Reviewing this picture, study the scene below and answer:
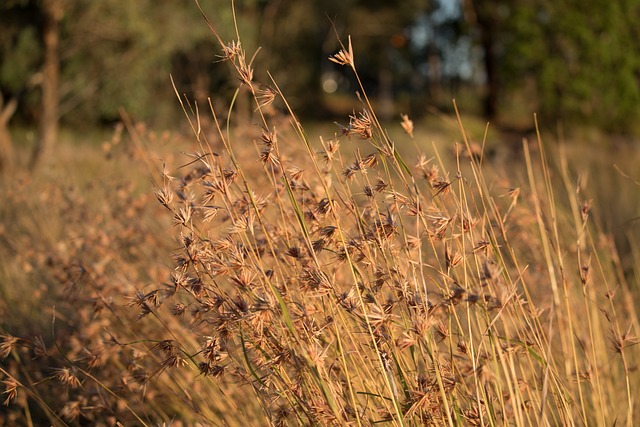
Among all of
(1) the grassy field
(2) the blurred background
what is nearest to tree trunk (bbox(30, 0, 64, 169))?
(2) the blurred background

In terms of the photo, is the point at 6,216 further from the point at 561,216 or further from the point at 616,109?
the point at 616,109

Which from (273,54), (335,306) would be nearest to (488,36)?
(273,54)

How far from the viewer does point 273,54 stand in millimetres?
24781

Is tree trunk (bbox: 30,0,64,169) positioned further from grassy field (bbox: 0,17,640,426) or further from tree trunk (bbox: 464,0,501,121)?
tree trunk (bbox: 464,0,501,121)

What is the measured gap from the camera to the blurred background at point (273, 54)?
10.9 metres

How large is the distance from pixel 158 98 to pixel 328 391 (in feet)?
59.3

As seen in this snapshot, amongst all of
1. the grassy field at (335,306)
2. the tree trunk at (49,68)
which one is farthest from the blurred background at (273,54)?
the grassy field at (335,306)

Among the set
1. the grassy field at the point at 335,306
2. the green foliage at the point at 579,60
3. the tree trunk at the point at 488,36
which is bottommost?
the tree trunk at the point at 488,36

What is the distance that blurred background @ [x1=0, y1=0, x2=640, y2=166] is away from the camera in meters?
10.9

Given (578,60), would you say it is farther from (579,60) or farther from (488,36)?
(488,36)

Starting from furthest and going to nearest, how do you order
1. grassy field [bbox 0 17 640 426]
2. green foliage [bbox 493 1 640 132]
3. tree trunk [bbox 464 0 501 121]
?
tree trunk [bbox 464 0 501 121] → green foliage [bbox 493 1 640 132] → grassy field [bbox 0 17 640 426]

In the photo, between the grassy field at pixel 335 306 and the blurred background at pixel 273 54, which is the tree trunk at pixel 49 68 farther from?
the grassy field at pixel 335 306

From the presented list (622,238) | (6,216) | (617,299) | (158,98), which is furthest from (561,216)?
(158,98)

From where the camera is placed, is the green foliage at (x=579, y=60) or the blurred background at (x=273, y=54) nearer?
the blurred background at (x=273, y=54)
